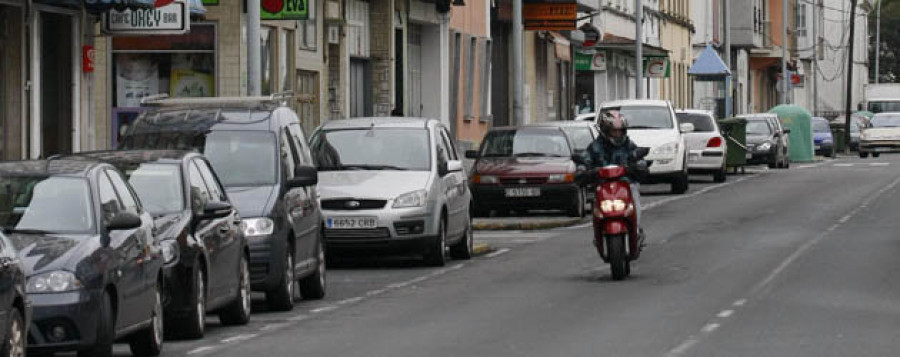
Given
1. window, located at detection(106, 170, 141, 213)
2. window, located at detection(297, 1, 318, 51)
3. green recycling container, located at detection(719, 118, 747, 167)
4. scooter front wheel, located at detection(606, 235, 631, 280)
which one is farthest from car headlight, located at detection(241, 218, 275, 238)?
green recycling container, located at detection(719, 118, 747, 167)

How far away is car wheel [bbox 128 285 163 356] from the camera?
14.8 meters

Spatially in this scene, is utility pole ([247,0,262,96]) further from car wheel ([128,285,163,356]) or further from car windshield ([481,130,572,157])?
car wheel ([128,285,163,356])

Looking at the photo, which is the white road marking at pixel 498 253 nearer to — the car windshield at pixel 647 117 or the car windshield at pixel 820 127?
the car windshield at pixel 647 117

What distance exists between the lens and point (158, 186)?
1677 centimetres

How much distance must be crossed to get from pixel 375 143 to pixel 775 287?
622cm

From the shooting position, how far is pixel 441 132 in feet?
85.8

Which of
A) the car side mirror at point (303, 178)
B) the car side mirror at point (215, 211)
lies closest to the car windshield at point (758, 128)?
the car side mirror at point (303, 178)

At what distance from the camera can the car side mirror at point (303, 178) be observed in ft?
63.6

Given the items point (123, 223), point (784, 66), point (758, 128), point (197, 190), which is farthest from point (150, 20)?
point (784, 66)

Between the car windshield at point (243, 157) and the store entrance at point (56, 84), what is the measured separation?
9394 mm

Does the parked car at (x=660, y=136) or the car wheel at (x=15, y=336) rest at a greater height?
the parked car at (x=660, y=136)

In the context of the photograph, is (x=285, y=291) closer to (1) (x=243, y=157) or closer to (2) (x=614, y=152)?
(1) (x=243, y=157)

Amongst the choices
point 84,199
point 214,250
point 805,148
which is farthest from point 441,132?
point 805,148

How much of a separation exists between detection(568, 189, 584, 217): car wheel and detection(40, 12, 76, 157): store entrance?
26.7 ft
